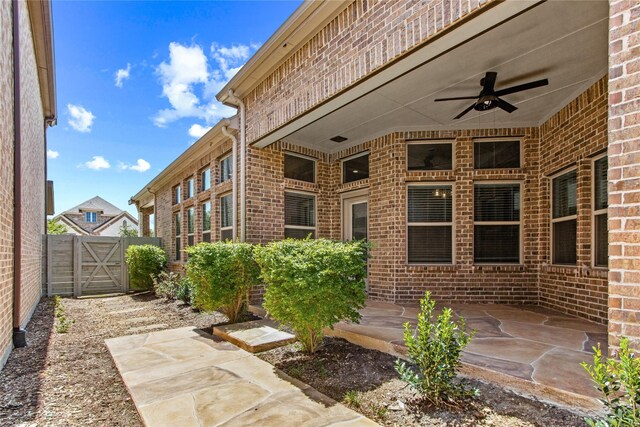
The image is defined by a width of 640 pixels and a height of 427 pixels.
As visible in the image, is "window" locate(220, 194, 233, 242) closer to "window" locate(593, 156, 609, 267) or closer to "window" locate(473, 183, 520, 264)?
"window" locate(473, 183, 520, 264)

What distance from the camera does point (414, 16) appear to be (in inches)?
121

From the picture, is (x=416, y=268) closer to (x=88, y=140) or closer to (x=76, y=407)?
(x=76, y=407)

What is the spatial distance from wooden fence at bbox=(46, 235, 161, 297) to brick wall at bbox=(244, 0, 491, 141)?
7.55 m

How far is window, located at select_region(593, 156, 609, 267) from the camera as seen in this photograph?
440cm

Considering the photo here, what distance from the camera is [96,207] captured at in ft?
128

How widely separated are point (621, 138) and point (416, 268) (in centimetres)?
433

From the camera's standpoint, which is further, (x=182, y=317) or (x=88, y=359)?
(x=182, y=317)

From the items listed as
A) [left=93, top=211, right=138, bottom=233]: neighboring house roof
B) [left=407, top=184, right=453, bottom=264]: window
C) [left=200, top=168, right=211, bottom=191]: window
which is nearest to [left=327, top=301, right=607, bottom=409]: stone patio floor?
[left=407, top=184, right=453, bottom=264]: window

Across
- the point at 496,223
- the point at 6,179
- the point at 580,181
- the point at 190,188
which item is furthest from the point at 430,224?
the point at 190,188

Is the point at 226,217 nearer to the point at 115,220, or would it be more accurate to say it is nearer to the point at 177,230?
the point at 177,230

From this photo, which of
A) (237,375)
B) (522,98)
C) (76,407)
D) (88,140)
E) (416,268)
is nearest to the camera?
(76,407)

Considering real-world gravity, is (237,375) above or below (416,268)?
below

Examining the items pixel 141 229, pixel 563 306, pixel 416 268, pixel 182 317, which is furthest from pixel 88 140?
pixel 563 306

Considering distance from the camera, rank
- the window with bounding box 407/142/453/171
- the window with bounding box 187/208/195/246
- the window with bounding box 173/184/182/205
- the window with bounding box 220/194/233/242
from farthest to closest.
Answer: the window with bounding box 173/184/182/205
the window with bounding box 187/208/195/246
the window with bounding box 220/194/233/242
the window with bounding box 407/142/453/171
